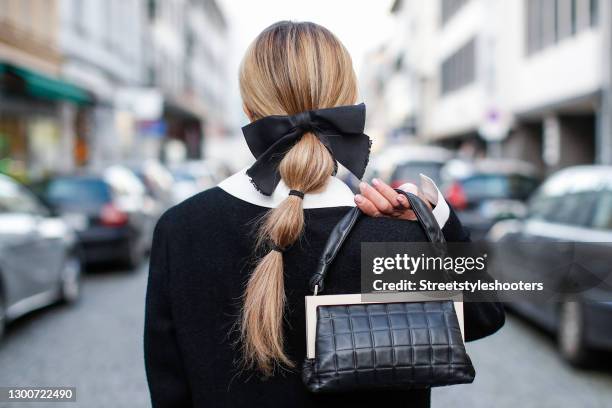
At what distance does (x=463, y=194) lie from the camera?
12055 mm

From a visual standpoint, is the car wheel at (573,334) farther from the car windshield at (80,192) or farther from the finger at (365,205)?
the car windshield at (80,192)

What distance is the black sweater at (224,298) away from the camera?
1.79 metres

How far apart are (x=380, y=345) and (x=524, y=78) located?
24.8 m

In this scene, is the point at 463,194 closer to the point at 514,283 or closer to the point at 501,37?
the point at 514,283

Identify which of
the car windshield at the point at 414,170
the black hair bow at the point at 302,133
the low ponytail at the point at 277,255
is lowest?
the low ponytail at the point at 277,255

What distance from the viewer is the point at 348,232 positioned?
5.74 ft

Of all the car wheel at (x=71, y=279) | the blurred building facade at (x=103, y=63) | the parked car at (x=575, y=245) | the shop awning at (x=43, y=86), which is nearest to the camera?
the parked car at (x=575, y=245)

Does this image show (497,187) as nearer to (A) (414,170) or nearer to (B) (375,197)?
(A) (414,170)

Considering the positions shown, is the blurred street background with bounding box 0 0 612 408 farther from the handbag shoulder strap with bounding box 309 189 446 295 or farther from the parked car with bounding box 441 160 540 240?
the handbag shoulder strap with bounding box 309 189 446 295

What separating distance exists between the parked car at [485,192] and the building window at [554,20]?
7.62 m

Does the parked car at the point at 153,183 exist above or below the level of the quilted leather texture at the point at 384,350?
above

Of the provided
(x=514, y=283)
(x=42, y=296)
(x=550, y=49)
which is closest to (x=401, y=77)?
(x=550, y=49)

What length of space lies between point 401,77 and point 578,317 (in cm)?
5278

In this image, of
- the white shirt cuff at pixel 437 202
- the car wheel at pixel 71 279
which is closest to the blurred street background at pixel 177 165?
the car wheel at pixel 71 279
